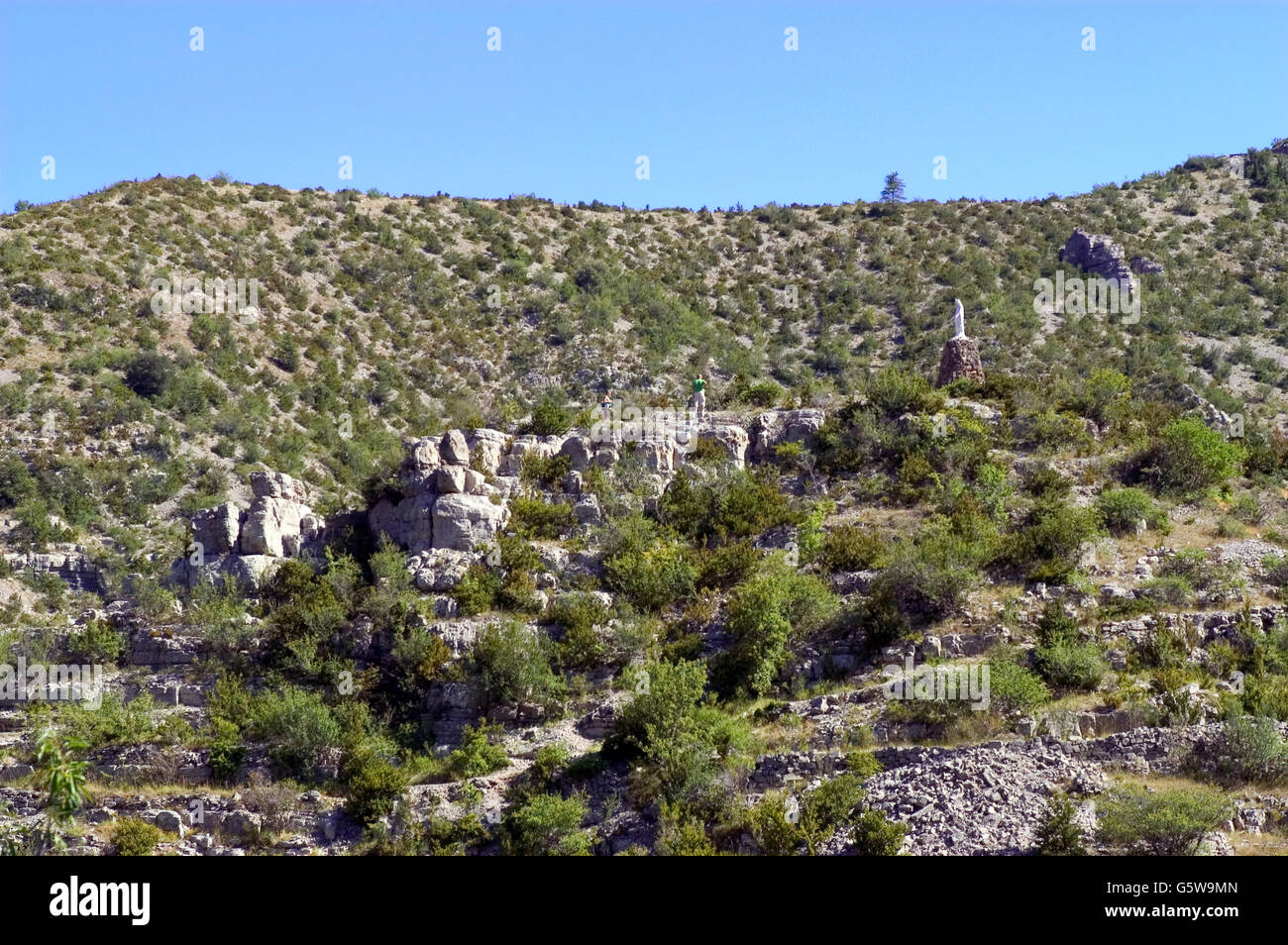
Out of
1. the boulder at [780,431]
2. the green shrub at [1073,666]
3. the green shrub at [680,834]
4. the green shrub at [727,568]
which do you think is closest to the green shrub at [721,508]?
the green shrub at [727,568]

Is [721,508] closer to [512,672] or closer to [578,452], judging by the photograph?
[578,452]

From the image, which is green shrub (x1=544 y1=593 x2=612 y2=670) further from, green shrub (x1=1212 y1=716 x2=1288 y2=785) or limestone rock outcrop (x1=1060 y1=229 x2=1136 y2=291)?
limestone rock outcrop (x1=1060 y1=229 x2=1136 y2=291)

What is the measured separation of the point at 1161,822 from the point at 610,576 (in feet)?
39.3

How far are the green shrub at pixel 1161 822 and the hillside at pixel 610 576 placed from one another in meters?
0.13

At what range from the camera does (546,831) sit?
737 inches

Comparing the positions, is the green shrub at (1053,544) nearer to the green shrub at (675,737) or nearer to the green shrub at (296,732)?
the green shrub at (675,737)

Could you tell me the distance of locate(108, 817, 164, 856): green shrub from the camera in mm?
18938

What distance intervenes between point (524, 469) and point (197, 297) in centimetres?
1985

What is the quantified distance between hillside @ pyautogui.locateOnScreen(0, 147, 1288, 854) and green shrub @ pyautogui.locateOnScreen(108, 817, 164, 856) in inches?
5.7

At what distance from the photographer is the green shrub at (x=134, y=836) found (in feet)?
62.1

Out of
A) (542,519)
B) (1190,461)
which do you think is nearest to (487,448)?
(542,519)

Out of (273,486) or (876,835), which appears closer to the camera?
(876,835)
